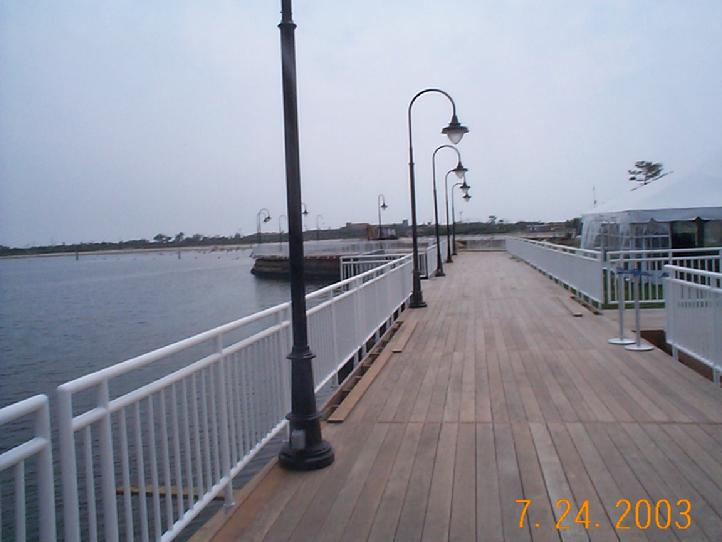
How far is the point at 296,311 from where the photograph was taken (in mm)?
4582

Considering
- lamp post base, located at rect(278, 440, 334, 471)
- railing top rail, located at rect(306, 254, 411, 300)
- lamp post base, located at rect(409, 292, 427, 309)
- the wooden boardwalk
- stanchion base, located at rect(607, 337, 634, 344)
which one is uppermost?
railing top rail, located at rect(306, 254, 411, 300)

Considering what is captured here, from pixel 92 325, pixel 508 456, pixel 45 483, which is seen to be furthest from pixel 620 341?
pixel 92 325

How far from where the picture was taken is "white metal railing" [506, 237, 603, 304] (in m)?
12.5

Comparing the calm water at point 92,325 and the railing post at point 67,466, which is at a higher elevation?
the railing post at point 67,466

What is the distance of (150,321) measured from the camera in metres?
30.5

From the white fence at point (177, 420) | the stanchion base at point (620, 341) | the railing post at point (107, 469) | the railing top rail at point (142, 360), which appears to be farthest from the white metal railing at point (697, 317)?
the railing post at point (107, 469)

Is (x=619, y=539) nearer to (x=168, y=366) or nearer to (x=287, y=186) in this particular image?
(x=287, y=186)

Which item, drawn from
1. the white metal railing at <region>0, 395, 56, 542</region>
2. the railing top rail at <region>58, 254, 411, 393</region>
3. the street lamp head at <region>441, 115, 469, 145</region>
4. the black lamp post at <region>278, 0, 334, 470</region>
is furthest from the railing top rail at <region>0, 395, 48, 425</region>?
the street lamp head at <region>441, 115, 469, 145</region>

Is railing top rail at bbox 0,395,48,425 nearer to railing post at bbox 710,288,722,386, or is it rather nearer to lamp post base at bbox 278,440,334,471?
lamp post base at bbox 278,440,334,471

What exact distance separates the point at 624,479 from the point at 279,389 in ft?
7.69

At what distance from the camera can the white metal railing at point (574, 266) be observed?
12492 mm

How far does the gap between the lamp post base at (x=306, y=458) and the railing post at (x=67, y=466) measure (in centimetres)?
206

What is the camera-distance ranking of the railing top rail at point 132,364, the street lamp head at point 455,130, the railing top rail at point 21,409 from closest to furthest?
the railing top rail at point 21,409
the railing top rail at point 132,364
the street lamp head at point 455,130

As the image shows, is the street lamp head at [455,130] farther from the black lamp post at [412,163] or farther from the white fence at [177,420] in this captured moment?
Answer: the white fence at [177,420]
